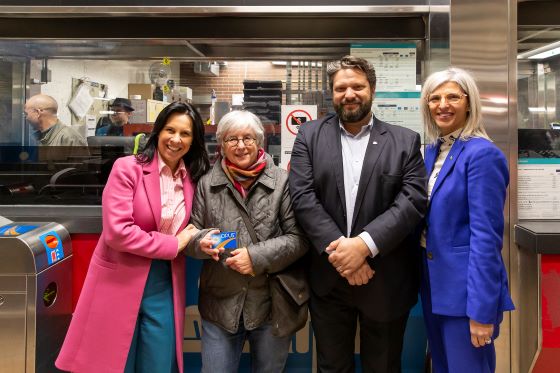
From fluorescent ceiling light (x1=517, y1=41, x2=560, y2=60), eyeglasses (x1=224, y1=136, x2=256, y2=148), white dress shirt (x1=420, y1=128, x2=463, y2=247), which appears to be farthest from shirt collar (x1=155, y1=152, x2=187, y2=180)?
fluorescent ceiling light (x1=517, y1=41, x2=560, y2=60)

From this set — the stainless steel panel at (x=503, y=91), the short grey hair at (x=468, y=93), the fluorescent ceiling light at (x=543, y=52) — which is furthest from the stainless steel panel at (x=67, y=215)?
the fluorescent ceiling light at (x=543, y=52)

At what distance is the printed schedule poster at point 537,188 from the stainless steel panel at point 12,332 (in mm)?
2365

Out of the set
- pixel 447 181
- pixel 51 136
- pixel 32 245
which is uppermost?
pixel 51 136

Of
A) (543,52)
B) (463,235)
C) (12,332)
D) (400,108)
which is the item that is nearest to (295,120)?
(400,108)

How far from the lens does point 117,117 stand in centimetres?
330

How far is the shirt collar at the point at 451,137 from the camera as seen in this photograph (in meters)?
1.76

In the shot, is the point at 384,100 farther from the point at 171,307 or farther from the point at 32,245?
the point at 32,245

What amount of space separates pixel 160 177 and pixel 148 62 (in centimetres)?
188

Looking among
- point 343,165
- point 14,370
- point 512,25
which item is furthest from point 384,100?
point 14,370

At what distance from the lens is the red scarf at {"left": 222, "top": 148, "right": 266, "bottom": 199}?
70.7 inches

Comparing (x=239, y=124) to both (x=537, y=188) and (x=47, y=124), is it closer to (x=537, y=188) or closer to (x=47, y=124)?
(x=537, y=188)

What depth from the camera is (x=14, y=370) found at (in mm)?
2105

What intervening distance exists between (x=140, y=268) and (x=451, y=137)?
129cm

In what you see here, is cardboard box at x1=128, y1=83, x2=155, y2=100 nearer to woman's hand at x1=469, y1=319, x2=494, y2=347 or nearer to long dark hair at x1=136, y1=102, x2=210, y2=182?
long dark hair at x1=136, y1=102, x2=210, y2=182
